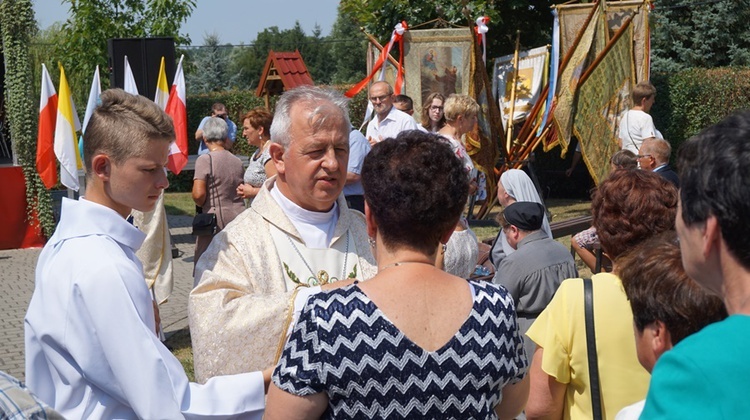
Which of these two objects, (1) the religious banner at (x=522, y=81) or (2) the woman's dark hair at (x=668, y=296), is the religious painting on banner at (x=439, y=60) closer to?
(1) the religious banner at (x=522, y=81)

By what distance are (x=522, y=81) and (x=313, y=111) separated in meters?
11.3

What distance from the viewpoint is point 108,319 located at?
207 cm

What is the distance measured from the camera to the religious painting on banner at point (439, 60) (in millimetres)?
13234

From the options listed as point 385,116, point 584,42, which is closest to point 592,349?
point 385,116

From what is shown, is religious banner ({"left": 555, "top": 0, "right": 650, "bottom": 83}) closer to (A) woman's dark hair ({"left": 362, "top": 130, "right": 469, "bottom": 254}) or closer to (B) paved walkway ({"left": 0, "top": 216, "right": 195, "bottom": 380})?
(B) paved walkway ({"left": 0, "top": 216, "right": 195, "bottom": 380})

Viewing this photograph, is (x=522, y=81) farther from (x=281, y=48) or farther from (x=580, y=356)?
A: (x=281, y=48)

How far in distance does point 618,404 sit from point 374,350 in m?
1.06

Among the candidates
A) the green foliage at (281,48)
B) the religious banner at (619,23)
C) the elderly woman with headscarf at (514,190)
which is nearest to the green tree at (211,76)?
the green foliage at (281,48)

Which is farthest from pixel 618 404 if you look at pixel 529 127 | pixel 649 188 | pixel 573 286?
pixel 529 127

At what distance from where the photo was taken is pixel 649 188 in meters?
3.01

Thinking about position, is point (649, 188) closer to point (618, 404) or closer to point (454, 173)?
point (618, 404)

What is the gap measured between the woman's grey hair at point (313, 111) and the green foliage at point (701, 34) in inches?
800

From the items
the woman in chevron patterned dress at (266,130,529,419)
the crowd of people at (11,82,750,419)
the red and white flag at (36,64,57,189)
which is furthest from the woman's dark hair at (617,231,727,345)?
the red and white flag at (36,64,57,189)

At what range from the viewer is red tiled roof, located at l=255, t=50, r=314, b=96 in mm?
16250
